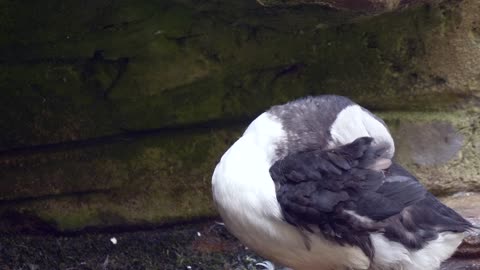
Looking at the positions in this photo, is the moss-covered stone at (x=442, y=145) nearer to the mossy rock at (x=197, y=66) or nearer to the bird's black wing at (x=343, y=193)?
the mossy rock at (x=197, y=66)

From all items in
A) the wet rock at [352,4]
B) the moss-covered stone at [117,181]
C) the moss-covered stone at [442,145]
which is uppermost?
the wet rock at [352,4]

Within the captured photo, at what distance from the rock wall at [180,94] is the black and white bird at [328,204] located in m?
0.47

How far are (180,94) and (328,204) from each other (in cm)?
81

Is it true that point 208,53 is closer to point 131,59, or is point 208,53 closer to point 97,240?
point 131,59

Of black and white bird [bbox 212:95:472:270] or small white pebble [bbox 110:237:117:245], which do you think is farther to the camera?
small white pebble [bbox 110:237:117:245]

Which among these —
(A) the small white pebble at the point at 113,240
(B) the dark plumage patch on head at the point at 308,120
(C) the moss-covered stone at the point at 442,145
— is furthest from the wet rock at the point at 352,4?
(A) the small white pebble at the point at 113,240

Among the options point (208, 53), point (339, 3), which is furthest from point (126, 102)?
point (339, 3)

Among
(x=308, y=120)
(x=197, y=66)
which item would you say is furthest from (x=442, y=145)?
(x=197, y=66)

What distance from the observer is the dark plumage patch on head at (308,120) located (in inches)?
79.4

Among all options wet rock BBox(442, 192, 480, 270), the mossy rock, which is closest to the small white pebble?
the mossy rock

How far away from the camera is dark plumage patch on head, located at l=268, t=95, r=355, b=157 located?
6.61ft

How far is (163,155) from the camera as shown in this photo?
2.56 m

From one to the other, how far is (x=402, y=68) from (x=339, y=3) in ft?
1.81

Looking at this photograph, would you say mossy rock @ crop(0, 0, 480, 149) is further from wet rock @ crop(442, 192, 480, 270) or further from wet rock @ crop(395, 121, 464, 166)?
wet rock @ crop(442, 192, 480, 270)
